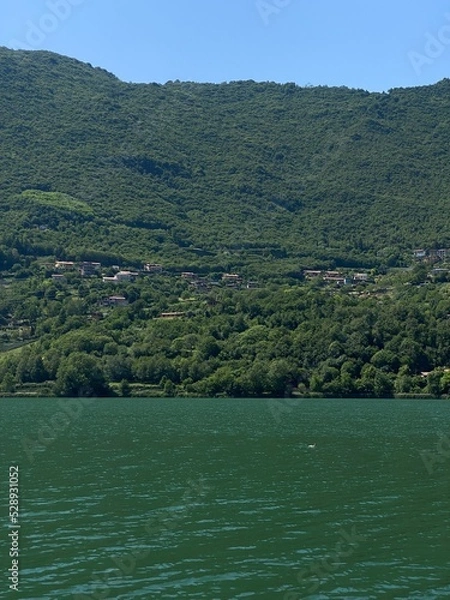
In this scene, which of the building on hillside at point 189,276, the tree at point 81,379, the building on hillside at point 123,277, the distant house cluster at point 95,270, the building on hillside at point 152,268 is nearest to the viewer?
the tree at point 81,379

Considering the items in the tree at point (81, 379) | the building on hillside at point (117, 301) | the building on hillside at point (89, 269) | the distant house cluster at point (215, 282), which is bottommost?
the tree at point (81, 379)

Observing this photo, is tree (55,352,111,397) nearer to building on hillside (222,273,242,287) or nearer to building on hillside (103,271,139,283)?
building on hillside (103,271,139,283)

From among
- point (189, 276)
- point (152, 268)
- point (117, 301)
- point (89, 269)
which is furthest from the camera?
point (189, 276)

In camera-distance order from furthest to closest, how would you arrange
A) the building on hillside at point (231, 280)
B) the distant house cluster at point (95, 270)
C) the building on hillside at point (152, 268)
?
the building on hillside at point (152, 268) → the building on hillside at point (231, 280) → the distant house cluster at point (95, 270)

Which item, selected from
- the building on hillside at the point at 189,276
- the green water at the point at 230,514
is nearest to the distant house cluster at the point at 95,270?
the building on hillside at the point at 189,276

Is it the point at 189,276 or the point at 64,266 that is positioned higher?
the point at 64,266

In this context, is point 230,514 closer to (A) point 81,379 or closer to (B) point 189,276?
(A) point 81,379

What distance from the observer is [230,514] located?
3253 centimetres

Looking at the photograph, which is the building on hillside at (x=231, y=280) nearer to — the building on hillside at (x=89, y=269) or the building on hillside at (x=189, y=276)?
the building on hillside at (x=189, y=276)

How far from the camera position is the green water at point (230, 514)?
24.2m

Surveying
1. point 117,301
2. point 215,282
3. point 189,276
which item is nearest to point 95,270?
point 189,276

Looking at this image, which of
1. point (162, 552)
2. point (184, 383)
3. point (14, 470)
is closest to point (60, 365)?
point (184, 383)

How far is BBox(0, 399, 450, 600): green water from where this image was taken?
24.2m

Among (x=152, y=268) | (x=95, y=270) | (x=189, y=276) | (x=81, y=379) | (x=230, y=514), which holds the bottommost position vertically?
(x=81, y=379)
